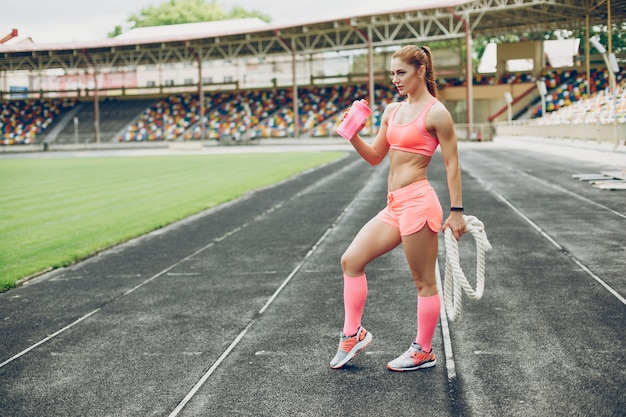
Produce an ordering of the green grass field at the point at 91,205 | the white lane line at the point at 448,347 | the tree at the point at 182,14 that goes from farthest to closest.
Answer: the tree at the point at 182,14 < the green grass field at the point at 91,205 < the white lane line at the point at 448,347

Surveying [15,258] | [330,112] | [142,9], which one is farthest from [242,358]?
[142,9]

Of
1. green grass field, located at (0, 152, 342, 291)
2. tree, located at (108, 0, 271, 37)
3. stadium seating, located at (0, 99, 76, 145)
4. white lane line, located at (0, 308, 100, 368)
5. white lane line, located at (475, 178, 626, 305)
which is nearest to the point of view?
white lane line, located at (0, 308, 100, 368)

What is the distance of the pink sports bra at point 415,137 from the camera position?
4.61m

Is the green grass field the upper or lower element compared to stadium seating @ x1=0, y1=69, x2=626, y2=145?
lower

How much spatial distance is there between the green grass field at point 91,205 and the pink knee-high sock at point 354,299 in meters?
5.02

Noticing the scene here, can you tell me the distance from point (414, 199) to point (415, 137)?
15.5 inches

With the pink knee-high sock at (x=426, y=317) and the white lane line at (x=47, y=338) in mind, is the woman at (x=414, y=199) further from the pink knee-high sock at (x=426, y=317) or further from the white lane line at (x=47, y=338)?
the white lane line at (x=47, y=338)

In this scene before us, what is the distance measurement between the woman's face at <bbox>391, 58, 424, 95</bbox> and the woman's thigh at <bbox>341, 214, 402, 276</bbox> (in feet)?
2.92

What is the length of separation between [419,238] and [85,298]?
4.34m

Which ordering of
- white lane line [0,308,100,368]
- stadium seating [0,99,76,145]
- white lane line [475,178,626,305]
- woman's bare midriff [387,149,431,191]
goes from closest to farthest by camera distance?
woman's bare midriff [387,149,431,191] < white lane line [0,308,100,368] < white lane line [475,178,626,305] < stadium seating [0,99,76,145]

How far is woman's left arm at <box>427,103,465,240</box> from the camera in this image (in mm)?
4562

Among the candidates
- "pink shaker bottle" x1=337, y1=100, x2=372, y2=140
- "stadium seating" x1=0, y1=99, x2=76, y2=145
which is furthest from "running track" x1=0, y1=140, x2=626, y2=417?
"stadium seating" x1=0, y1=99, x2=76, y2=145

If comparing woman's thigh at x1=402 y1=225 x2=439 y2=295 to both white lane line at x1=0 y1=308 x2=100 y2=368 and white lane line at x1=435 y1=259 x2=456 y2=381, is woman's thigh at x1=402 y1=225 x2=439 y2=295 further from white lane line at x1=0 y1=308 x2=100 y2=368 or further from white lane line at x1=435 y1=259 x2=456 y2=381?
white lane line at x1=0 y1=308 x2=100 y2=368

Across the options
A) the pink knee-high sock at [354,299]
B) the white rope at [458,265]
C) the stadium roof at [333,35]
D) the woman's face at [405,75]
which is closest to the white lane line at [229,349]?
the pink knee-high sock at [354,299]
